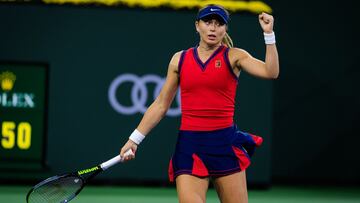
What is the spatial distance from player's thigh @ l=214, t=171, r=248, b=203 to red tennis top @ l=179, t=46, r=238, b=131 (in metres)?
0.33

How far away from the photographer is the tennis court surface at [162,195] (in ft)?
29.0

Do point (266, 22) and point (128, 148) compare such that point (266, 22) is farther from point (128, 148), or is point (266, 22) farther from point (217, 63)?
point (128, 148)

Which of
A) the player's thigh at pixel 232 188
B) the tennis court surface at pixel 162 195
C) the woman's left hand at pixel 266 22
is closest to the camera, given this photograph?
the woman's left hand at pixel 266 22

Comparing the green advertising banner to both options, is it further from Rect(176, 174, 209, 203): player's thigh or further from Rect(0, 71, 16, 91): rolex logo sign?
Rect(176, 174, 209, 203): player's thigh

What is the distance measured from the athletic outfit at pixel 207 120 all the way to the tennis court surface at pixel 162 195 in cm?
368

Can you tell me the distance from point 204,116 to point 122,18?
513 cm

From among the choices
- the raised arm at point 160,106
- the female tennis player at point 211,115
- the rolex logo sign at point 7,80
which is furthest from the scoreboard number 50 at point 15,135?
the female tennis player at point 211,115

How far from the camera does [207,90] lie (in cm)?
498

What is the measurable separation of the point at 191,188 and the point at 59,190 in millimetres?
1071

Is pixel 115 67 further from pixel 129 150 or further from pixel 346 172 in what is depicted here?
pixel 129 150

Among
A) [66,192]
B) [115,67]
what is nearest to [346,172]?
[115,67]

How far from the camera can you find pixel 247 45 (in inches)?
393

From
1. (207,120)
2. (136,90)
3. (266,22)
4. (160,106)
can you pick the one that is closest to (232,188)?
(207,120)

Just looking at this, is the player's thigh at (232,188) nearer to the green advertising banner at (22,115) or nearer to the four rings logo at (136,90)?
the four rings logo at (136,90)
